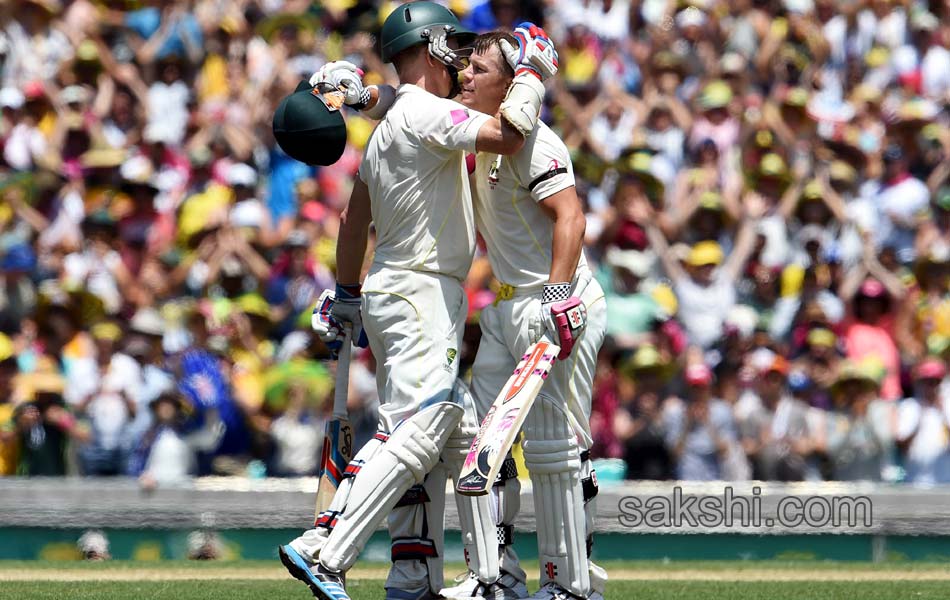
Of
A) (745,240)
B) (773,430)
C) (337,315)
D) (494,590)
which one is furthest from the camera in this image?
(745,240)

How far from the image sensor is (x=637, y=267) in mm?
Answer: 12695

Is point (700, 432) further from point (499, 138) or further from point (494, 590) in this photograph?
point (499, 138)

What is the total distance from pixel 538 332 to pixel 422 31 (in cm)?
146

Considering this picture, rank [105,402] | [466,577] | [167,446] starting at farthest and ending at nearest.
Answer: [105,402] < [167,446] < [466,577]

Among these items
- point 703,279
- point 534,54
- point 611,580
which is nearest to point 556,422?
point 534,54

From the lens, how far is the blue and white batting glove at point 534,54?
24.6ft

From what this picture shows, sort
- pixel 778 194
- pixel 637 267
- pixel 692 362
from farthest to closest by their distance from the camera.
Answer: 1. pixel 778 194
2. pixel 637 267
3. pixel 692 362

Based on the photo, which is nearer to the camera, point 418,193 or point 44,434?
point 418,193

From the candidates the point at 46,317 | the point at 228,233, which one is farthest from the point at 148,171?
the point at 46,317

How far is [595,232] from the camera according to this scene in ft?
42.5

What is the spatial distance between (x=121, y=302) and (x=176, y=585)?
13.0 feet

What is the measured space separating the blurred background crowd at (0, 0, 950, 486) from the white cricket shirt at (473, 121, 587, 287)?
2.89 metres

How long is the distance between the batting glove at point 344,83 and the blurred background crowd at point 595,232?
316cm

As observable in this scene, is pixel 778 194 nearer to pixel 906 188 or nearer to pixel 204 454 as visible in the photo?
pixel 906 188
